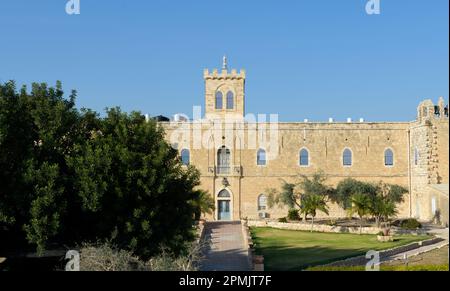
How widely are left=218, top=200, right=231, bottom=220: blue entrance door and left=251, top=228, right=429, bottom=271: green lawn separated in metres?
6.08

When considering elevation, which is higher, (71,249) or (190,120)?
(190,120)

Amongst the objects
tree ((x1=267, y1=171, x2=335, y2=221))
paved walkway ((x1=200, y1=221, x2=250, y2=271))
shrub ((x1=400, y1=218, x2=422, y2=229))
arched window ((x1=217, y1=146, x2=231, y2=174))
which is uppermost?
arched window ((x1=217, y1=146, x2=231, y2=174))

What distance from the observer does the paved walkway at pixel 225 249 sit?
2050 cm

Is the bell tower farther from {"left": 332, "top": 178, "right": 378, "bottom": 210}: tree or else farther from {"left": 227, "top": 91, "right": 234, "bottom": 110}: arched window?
{"left": 332, "top": 178, "right": 378, "bottom": 210}: tree

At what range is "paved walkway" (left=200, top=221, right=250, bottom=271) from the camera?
67.3 feet

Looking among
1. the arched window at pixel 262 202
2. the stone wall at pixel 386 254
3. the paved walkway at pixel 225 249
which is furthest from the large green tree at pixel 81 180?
the arched window at pixel 262 202

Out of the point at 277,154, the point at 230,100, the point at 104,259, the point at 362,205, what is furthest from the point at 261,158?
the point at 104,259

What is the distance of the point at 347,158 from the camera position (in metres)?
38.7

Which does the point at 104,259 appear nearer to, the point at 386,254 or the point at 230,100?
the point at 386,254

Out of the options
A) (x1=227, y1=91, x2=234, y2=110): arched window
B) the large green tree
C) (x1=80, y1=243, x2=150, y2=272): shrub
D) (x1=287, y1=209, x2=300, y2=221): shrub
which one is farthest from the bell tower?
(x1=80, y1=243, x2=150, y2=272): shrub
